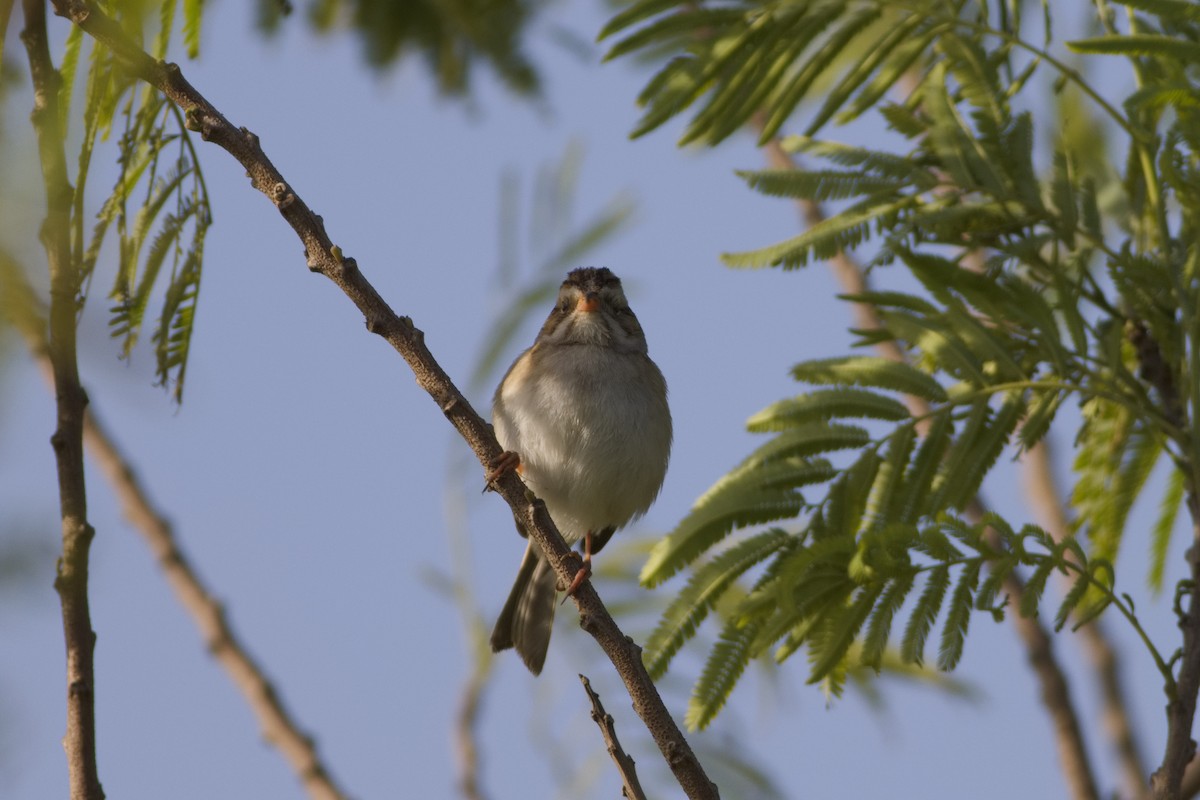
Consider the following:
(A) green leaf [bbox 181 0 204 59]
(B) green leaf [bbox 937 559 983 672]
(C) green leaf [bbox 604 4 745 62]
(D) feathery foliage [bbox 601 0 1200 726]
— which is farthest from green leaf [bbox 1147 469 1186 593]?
(A) green leaf [bbox 181 0 204 59]

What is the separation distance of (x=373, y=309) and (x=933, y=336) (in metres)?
1.66

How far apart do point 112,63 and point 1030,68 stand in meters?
2.69

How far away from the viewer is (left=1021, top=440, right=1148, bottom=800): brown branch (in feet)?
18.6

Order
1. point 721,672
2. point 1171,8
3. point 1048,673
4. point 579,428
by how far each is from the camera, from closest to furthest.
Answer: point 1171,8 → point 721,672 → point 1048,673 → point 579,428

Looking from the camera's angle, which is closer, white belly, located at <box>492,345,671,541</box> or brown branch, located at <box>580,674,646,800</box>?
brown branch, located at <box>580,674,646,800</box>

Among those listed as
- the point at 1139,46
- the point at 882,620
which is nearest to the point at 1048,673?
the point at 882,620

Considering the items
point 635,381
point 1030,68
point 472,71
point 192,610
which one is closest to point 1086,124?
point 1030,68

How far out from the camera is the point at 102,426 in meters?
4.23

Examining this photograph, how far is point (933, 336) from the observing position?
3.86 metres

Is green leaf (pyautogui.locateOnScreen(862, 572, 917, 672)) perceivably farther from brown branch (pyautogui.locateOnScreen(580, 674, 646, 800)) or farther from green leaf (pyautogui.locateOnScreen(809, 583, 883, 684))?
brown branch (pyautogui.locateOnScreen(580, 674, 646, 800))

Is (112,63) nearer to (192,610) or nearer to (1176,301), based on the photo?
(192,610)

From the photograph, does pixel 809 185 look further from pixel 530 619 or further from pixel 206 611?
pixel 530 619

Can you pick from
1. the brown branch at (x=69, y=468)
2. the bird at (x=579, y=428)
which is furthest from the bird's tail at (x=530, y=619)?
the brown branch at (x=69, y=468)

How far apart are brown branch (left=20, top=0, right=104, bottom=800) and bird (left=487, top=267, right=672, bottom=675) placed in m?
3.01
